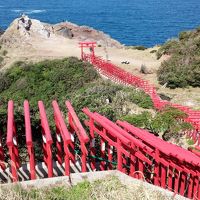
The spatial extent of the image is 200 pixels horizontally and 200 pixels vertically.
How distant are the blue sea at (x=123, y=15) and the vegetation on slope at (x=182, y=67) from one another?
45.5m

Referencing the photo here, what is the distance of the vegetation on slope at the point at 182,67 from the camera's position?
27281 mm

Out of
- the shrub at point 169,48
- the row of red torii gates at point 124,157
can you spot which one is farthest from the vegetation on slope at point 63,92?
the shrub at point 169,48

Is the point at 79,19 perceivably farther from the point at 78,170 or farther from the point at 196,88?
the point at 78,170

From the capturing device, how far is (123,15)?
381 feet

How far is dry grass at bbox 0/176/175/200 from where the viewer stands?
788 cm

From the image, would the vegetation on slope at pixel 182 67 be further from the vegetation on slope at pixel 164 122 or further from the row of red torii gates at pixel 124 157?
the row of red torii gates at pixel 124 157

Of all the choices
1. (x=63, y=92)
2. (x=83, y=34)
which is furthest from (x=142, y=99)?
(x=83, y=34)

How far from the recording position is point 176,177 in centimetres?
1051

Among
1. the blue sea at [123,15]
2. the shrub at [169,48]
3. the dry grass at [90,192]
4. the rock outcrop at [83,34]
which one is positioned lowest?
the blue sea at [123,15]

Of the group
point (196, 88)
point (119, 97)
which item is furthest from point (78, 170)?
point (196, 88)

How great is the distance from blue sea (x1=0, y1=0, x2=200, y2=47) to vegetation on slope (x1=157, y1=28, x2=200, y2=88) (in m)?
45.5

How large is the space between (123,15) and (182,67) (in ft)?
291

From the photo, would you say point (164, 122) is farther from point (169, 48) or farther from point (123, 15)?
point (123, 15)

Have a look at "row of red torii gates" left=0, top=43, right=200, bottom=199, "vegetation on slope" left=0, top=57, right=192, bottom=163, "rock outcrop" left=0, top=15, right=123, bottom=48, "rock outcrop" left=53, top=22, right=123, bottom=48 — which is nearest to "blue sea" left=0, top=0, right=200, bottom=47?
"rock outcrop" left=53, top=22, right=123, bottom=48
